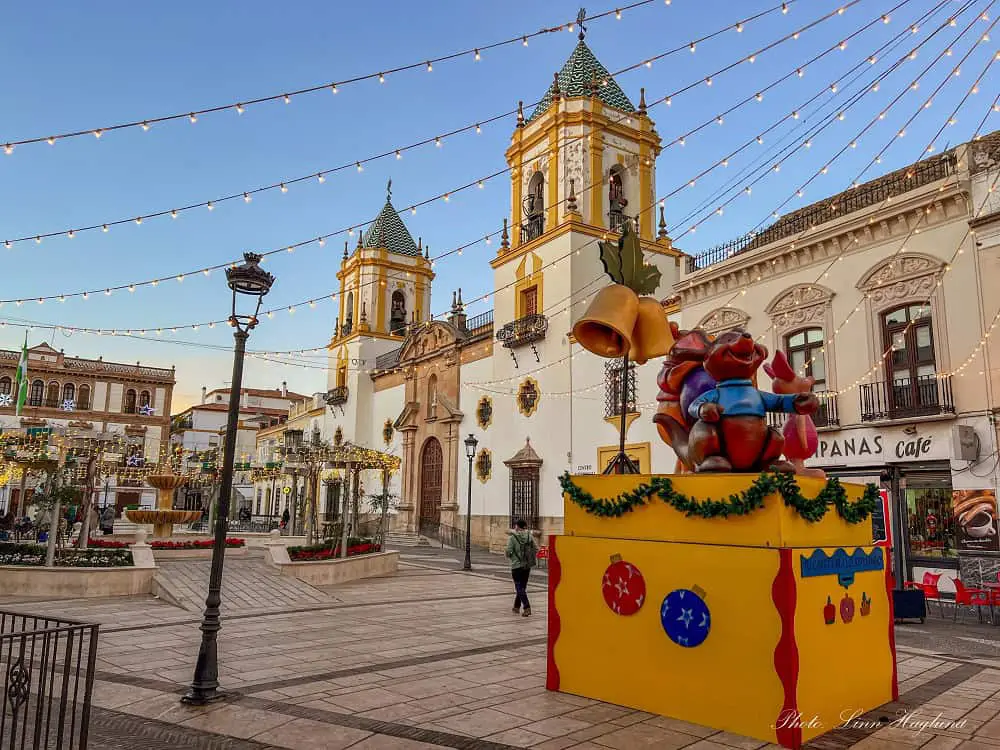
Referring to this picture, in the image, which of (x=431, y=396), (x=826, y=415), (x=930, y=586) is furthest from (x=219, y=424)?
(x=930, y=586)

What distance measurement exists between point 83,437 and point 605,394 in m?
13.5

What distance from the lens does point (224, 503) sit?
6414mm

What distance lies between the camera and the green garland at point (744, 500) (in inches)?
209

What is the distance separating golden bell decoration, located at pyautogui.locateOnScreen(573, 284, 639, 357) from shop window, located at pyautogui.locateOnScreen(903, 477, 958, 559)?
10.5 meters

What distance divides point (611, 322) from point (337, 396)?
31.5m

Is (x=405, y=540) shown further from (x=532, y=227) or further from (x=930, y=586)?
(x=930, y=586)

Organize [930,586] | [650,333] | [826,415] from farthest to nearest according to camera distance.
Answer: [826,415]
[930,586]
[650,333]

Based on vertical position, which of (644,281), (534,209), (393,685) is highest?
(534,209)

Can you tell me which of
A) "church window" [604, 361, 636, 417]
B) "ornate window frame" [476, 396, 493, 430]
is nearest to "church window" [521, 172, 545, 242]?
"ornate window frame" [476, 396, 493, 430]

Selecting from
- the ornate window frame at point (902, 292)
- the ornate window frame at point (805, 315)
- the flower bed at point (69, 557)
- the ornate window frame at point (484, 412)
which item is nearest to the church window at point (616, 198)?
the ornate window frame at point (484, 412)

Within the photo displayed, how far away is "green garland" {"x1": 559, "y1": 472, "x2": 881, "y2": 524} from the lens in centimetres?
531

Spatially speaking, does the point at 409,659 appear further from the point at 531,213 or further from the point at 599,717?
the point at 531,213

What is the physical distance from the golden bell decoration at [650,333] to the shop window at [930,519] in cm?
1025

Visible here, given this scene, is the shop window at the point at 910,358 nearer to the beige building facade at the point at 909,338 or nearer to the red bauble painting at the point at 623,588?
the beige building facade at the point at 909,338
